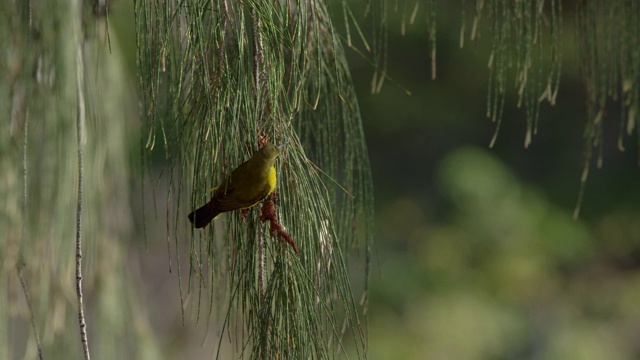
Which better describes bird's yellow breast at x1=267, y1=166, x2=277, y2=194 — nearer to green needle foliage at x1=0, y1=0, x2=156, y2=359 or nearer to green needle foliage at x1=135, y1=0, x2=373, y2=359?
green needle foliage at x1=135, y1=0, x2=373, y2=359

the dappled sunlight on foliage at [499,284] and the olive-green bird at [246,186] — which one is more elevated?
the olive-green bird at [246,186]

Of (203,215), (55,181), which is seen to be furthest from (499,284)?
(203,215)

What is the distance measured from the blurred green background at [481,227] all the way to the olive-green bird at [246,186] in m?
2.52

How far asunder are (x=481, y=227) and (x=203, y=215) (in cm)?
Answer: 333

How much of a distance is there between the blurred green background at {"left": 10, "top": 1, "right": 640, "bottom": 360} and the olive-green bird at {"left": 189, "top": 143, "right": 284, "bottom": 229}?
2.52 m

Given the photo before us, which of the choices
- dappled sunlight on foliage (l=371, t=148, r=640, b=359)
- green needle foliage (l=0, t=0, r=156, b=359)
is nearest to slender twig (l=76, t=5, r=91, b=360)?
green needle foliage (l=0, t=0, r=156, b=359)

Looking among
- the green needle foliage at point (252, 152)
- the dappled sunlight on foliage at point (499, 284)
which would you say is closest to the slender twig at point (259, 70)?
the green needle foliage at point (252, 152)

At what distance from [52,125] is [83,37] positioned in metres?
0.08

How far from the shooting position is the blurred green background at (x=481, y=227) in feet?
11.6

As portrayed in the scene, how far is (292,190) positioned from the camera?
550mm

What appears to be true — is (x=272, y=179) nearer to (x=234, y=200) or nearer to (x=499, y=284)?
(x=234, y=200)

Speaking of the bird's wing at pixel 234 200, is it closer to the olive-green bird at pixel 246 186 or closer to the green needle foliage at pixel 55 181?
the olive-green bird at pixel 246 186

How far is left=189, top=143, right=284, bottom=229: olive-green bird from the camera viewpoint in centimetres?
50

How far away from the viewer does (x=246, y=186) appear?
1.64ft
